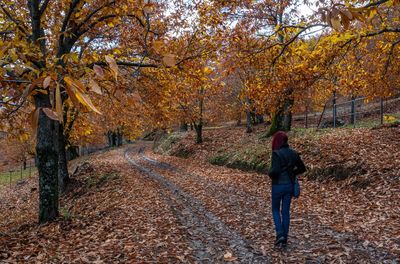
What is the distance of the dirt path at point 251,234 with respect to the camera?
5.88 metres

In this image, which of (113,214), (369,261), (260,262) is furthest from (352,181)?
(113,214)

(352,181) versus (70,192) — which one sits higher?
(352,181)

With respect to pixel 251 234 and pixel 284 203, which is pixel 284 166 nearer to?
pixel 284 203

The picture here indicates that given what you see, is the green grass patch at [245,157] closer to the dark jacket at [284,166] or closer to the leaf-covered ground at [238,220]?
the leaf-covered ground at [238,220]

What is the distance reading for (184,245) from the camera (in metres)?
6.83

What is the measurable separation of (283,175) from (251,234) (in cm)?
181

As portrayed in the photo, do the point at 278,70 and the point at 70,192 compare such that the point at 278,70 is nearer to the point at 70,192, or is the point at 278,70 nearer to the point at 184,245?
the point at 184,245

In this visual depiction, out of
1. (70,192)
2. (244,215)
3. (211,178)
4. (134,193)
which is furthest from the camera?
(70,192)

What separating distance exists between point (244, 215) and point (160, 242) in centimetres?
262

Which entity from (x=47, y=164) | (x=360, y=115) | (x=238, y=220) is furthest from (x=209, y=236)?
(x=360, y=115)

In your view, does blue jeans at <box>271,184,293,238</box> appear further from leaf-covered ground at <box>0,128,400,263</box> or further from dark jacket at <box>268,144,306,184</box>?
leaf-covered ground at <box>0,128,400,263</box>

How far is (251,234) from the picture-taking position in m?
7.24

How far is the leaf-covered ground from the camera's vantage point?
628 centimetres

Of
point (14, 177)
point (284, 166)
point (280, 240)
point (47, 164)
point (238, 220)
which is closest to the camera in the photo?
point (284, 166)
